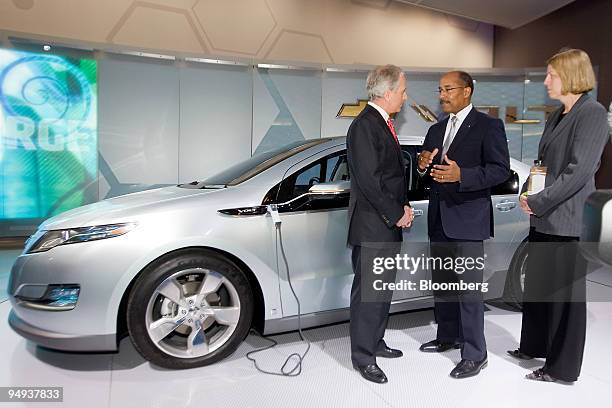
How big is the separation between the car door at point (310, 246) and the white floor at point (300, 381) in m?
A: 0.37

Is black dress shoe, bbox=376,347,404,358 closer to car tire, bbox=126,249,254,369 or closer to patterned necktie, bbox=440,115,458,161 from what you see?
A: car tire, bbox=126,249,254,369

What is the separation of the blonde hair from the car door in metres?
1.23

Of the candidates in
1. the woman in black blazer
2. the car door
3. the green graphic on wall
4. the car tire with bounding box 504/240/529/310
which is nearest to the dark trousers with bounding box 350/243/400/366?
the car door

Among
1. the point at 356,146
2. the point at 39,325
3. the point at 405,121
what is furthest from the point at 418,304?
the point at 405,121

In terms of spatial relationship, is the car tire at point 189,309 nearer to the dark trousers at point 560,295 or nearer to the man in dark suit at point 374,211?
the man in dark suit at point 374,211

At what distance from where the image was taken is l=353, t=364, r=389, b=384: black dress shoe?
7.73 feet

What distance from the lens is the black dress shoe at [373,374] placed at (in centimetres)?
236

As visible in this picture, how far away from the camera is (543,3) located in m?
Result: 7.29

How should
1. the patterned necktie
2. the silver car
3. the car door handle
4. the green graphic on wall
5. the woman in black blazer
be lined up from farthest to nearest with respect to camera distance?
1. the green graphic on wall
2. the car door handle
3. the patterned necktie
4. the silver car
5. the woman in black blazer

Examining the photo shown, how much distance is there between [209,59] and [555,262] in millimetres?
5317

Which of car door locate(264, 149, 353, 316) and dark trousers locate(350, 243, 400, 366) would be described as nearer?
dark trousers locate(350, 243, 400, 366)

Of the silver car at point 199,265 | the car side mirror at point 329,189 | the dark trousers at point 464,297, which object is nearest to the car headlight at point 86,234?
the silver car at point 199,265

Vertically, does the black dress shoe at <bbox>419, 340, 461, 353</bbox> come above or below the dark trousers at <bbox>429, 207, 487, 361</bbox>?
below

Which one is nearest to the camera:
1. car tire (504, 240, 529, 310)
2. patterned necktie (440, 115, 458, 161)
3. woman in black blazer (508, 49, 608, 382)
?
woman in black blazer (508, 49, 608, 382)
